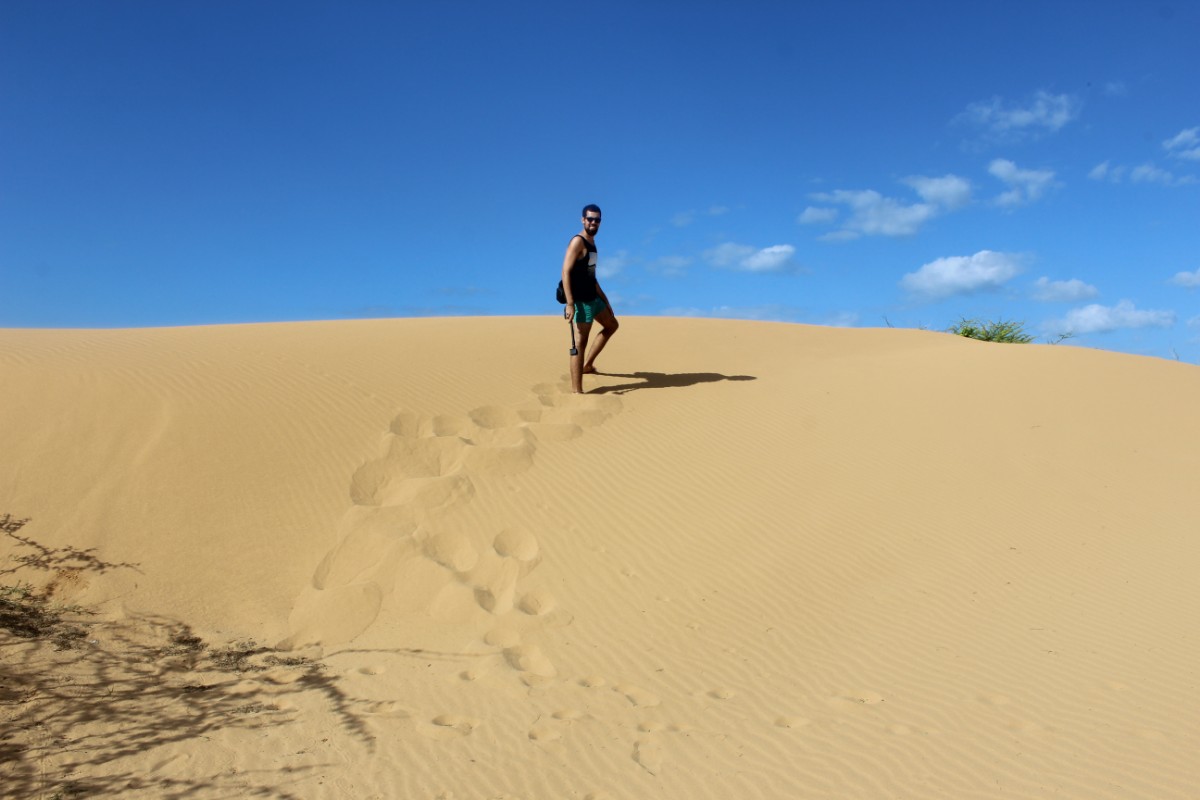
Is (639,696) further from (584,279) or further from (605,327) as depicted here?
(605,327)

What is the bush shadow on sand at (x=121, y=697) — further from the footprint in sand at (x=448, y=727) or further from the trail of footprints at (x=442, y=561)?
the trail of footprints at (x=442, y=561)

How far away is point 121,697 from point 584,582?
2696 mm

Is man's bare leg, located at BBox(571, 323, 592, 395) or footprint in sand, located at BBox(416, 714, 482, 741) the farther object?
man's bare leg, located at BBox(571, 323, 592, 395)

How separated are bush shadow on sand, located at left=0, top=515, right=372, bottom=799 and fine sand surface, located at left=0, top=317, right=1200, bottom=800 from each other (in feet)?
0.07

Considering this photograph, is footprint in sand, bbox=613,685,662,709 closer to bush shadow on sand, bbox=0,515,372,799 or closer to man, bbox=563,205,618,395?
bush shadow on sand, bbox=0,515,372,799

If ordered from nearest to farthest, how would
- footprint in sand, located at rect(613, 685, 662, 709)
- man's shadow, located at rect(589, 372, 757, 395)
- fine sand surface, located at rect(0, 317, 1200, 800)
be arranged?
fine sand surface, located at rect(0, 317, 1200, 800)
footprint in sand, located at rect(613, 685, 662, 709)
man's shadow, located at rect(589, 372, 757, 395)

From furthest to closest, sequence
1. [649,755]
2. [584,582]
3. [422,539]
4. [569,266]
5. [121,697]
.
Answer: [569,266] < [422,539] < [584,582] < [121,697] < [649,755]

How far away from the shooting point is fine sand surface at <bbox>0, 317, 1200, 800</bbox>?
3221mm

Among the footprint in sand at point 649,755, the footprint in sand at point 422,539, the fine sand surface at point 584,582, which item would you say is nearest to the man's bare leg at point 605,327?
the fine sand surface at point 584,582

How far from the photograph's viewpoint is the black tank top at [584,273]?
24.6 ft

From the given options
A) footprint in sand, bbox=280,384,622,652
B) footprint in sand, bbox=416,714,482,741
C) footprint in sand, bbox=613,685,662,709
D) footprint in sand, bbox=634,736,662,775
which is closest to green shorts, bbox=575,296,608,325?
footprint in sand, bbox=280,384,622,652

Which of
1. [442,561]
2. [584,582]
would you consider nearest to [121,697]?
[442,561]

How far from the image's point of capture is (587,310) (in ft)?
25.2

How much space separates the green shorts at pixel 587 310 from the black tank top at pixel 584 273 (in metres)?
0.06
